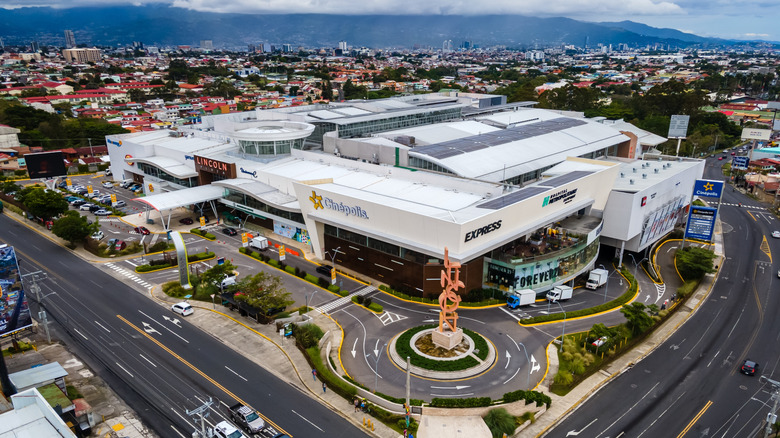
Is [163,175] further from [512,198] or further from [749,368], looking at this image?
[749,368]

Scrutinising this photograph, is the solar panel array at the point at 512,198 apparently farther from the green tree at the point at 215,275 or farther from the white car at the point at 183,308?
the white car at the point at 183,308

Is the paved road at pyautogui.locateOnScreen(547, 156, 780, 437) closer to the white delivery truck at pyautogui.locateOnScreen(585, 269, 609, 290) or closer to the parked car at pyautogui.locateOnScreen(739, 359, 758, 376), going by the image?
the parked car at pyautogui.locateOnScreen(739, 359, 758, 376)

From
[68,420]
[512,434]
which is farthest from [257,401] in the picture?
[512,434]

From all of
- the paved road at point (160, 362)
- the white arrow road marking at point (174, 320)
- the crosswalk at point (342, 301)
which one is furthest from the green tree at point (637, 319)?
the white arrow road marking at point (174, 320)

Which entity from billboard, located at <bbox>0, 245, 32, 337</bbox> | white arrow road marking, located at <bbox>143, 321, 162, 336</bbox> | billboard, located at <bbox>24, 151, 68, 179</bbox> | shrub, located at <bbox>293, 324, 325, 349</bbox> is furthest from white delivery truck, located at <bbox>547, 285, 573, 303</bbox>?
billboard, located at <bbox>24, 151, 68, 179</bbox>

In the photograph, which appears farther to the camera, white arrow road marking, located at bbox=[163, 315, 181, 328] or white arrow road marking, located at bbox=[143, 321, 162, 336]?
white arrow road marking, located at bbox=[163, 315, 181, 328]
